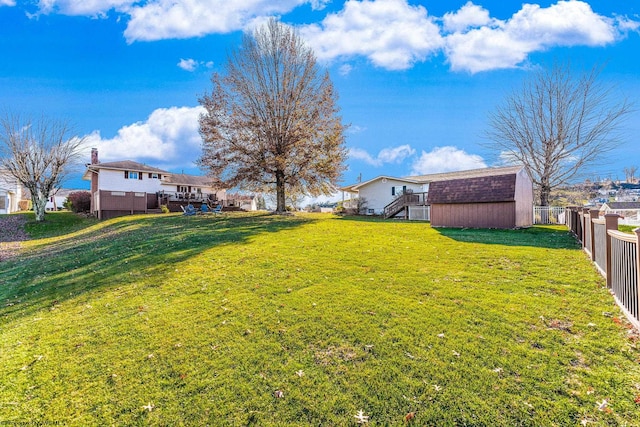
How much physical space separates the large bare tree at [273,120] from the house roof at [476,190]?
849cm

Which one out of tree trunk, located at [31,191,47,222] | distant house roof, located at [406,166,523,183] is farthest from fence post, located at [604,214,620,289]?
tree trunk, located at [31,191,47,222]

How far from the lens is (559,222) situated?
2278 centimetres

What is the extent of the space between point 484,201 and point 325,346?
15.2 meters

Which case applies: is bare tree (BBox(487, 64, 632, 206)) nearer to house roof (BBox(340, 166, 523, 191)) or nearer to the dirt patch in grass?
house roof (BBox(340, 166, 523, 191))

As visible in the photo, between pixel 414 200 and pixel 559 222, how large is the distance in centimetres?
1031

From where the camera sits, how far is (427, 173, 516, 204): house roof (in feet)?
53.6

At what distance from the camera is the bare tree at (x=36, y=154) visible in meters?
28.1

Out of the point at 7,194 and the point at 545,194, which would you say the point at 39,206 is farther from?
the point at 545,194

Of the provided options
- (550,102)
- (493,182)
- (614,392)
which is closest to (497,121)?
(550,102)

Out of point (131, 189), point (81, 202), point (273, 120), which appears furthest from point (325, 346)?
point (81, 202)

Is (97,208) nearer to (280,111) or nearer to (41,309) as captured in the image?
(280,111)

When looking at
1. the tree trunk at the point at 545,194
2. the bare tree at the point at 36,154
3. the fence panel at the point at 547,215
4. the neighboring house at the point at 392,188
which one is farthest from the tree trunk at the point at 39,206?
the tree trunk at the point at 545,194

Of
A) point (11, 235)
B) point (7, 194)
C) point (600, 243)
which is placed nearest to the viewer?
point (600, 243)

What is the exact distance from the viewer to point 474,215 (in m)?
17.3
